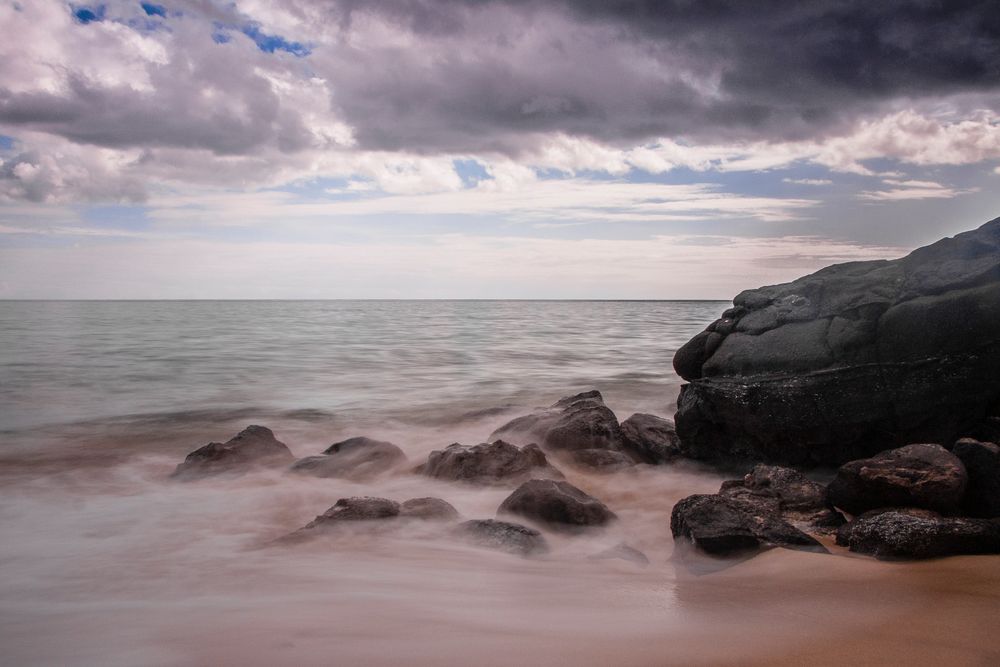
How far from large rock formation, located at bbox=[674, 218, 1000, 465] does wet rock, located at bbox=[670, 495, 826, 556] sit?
6.02ft

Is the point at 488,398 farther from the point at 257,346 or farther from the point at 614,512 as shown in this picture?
the point at 257,346

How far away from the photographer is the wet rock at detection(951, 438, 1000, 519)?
177 inches

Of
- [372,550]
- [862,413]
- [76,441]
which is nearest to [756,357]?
[862,413]

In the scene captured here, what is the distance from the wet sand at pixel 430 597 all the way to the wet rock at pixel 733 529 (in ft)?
0.39

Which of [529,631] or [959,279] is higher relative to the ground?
[959,279]

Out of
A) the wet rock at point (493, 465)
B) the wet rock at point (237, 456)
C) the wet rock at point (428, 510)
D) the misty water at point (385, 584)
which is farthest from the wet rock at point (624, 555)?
the wet rock at point (237, 456)

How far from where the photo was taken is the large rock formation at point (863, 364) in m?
5.73

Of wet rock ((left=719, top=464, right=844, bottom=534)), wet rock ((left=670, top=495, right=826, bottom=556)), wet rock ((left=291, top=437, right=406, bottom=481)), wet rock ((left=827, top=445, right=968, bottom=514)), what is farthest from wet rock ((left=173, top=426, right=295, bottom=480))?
wet rock ((left=827, top=445, right=968, bottom=514))

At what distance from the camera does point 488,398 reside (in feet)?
41.8

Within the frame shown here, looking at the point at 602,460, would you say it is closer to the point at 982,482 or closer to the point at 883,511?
the point at 883,511

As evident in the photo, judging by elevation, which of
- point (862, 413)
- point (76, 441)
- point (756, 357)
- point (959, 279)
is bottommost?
point (76, 441)

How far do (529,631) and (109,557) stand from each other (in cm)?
338

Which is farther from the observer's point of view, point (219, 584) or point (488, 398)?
point (488, 398)

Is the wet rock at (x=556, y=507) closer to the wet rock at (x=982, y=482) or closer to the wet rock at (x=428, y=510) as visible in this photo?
the wet rock at (x=428, y=510)
